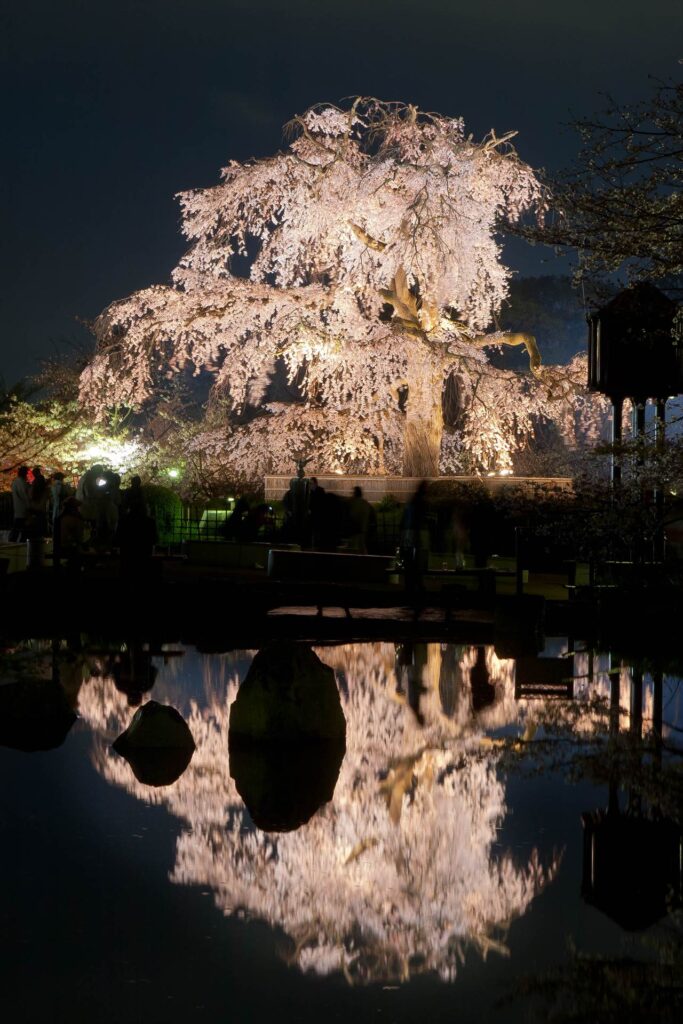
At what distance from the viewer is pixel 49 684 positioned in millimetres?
10617

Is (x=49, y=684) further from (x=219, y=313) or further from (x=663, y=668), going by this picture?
(x=219, y=313)

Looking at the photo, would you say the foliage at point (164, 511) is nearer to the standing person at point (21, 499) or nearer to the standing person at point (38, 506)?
the standing person at point (38, 506)

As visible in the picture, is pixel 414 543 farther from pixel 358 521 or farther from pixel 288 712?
pixel 288 712

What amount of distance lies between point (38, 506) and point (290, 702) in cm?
1673

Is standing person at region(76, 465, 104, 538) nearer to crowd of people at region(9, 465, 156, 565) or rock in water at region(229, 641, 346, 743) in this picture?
crowd of people at region(9, 465, 156, 565)

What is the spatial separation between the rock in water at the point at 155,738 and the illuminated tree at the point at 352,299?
2285 centimetres

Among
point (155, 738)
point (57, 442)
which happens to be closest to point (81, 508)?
point (155, 738)

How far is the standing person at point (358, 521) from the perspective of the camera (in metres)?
25.3

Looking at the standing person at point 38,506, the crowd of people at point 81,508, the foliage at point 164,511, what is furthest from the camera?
the foliage at point 164,511

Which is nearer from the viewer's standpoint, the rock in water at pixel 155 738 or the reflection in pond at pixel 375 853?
the reflection in pond at pixel 375 853

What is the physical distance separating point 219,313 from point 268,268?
190cm

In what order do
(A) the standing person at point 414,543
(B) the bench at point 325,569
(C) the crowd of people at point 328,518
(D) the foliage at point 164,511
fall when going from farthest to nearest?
1. (D) the foliage at point 164,511
2. (C) the crowd of people at point 328,518
3. (B) the bench at point 325,569
4. (A) the standing person at point 414,543

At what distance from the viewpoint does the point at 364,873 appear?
22.2 feet

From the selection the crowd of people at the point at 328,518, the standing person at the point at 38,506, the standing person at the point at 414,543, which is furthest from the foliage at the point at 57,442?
the standing person at the point at 414,543
